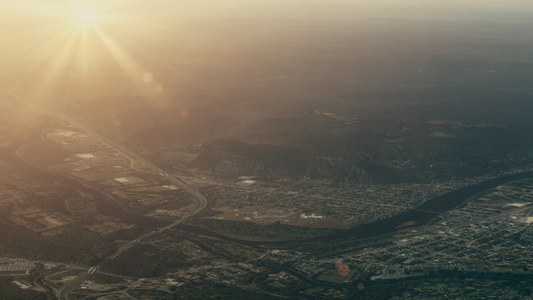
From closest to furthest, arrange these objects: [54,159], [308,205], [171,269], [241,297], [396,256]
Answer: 1. [241,297]
2. [171,269]
3. [396,256]
4. [308,205]
5. [54,159]

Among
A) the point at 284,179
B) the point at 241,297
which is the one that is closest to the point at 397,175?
the point at 284,179

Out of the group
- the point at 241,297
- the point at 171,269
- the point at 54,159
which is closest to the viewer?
the point at 241,297

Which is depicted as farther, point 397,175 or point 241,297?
point 397,175

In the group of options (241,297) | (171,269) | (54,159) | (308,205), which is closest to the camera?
(241,297)

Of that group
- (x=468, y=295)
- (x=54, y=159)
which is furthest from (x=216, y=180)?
(x=468, y=295)

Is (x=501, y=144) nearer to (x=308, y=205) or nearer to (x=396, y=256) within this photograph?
(x=308, y=205)

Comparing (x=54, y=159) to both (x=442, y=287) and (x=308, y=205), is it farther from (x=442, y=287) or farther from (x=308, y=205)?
(x=442, y=287)

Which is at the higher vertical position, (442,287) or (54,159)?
(54,159)

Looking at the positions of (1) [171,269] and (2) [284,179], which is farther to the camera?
(2) [284,179]

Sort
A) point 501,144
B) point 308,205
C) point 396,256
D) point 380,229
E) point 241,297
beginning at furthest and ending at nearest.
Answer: point 501,144, point 308,205, point 380,229, point 396,256, point 241,297
